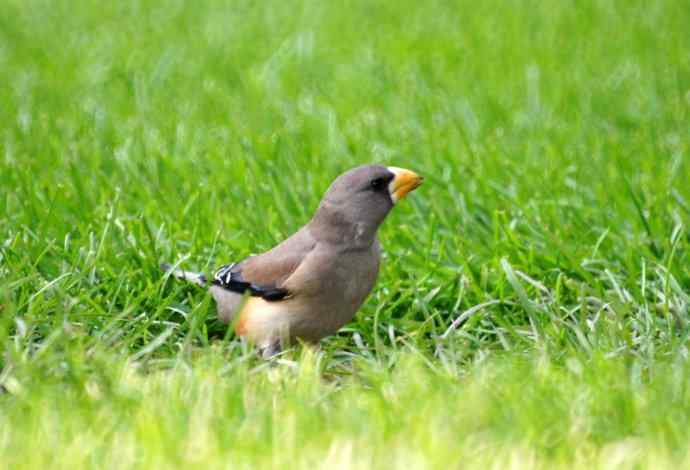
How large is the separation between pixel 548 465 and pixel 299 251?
1.53 meters

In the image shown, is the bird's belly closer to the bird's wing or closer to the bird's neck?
the bird's wing

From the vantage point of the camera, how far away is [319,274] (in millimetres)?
4422

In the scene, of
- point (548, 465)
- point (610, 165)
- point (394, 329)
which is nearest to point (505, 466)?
point (548, 465)

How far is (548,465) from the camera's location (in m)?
3.30

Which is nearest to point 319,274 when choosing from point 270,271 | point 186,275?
point 270,271

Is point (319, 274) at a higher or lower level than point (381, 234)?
higher

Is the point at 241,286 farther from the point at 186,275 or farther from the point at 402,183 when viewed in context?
the point at 402,183

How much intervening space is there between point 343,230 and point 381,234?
112 centimetres

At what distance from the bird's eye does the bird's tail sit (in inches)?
29.4

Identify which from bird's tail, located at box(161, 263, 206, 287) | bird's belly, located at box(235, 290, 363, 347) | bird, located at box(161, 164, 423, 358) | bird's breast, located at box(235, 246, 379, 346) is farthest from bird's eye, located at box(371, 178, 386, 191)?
bird's tail, located at box(161, 263, 206, 287)

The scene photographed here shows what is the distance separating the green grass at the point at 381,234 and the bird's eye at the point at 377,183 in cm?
50

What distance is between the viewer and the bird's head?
455cm

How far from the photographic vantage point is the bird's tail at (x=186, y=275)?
4.81 meters

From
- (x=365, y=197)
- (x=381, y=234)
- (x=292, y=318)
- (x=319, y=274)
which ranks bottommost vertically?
(x=381, y=234)
